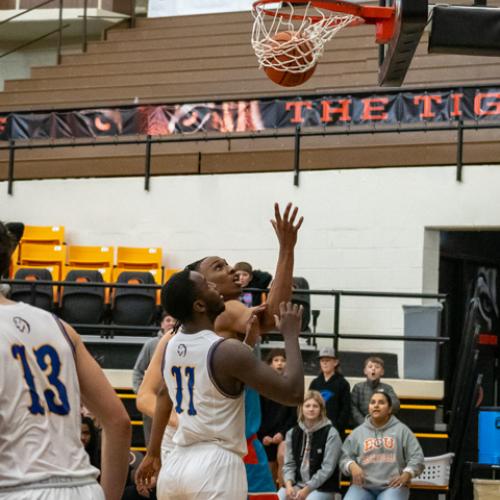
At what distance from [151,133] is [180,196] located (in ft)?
2.85

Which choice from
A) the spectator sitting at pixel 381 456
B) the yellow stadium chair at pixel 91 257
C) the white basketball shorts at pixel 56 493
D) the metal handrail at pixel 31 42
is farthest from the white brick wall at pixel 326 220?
the white basketball shorts at pixel 56 493

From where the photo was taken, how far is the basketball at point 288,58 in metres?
9.49

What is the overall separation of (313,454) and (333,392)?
0.90 meters

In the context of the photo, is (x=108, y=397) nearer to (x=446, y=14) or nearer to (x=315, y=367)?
(x=446, y=14)

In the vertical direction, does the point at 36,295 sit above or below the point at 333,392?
above

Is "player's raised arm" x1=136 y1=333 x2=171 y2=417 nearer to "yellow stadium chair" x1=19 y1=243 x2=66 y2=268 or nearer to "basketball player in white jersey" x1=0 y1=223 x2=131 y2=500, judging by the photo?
"basketball player in white jersey" x1=0 y1=223 x2=131 y2=500

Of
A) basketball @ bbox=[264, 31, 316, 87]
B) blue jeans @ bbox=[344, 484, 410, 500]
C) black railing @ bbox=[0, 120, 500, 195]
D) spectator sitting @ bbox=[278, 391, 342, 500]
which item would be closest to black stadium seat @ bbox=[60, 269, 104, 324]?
black railing @ bbox=[0, 120, 500, 195]

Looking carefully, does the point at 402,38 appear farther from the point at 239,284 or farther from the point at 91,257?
the point at 91,257

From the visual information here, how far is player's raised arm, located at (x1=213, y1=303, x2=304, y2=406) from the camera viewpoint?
4789mm

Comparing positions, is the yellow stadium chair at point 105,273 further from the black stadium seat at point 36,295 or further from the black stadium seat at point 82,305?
the black stadium seat at point 36,295

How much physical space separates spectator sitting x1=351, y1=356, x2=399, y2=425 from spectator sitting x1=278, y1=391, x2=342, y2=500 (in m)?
0.73

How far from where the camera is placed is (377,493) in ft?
34.9

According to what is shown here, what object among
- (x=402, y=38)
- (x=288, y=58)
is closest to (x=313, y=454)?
(x=288, y=58)

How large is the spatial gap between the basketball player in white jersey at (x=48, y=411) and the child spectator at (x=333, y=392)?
8248mm
